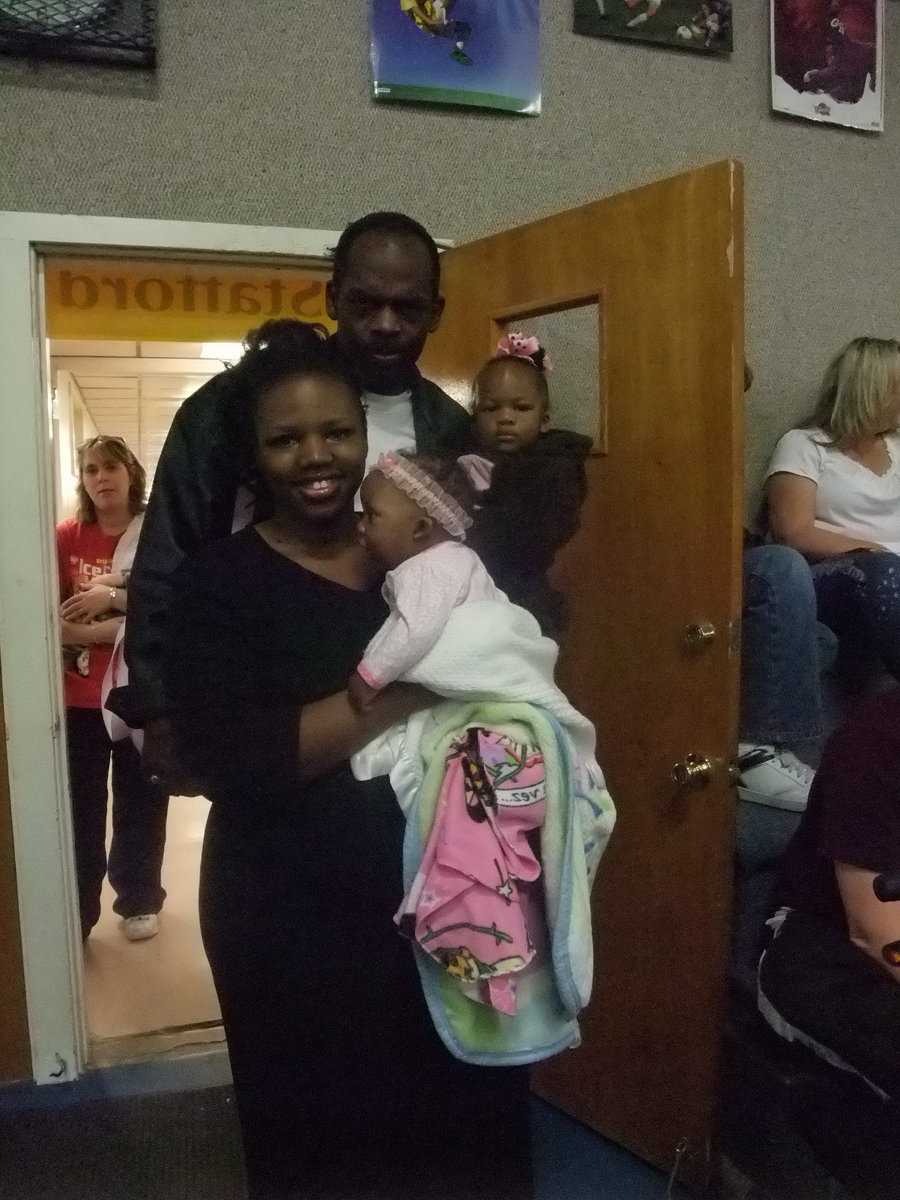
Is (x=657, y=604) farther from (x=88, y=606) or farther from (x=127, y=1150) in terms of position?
(x=88, y=606)

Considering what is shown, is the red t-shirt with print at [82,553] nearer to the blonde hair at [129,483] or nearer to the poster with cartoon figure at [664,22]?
the blonde hair at [129,483]

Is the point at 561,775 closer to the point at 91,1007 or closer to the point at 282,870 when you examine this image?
the point at 282,870

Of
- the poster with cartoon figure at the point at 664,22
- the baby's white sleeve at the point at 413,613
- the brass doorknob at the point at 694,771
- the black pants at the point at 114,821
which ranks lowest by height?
the black pants at the point at 114,821

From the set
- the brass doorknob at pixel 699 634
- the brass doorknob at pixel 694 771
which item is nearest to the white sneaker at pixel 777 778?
the brass doorknob at pixel 694 771

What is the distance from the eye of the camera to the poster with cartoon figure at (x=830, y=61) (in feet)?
6.91

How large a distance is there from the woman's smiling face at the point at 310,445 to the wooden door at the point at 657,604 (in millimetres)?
676

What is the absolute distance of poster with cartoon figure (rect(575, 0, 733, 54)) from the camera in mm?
1966

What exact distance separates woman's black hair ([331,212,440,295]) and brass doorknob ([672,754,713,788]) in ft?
2.79

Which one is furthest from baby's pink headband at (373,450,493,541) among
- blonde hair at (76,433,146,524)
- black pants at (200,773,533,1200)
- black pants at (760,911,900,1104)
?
blonde hair at (76,433,146,524)

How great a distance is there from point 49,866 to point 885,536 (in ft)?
6.28

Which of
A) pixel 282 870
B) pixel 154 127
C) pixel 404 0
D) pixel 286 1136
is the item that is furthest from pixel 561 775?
pixel 404 0

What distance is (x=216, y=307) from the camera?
7.27 ft

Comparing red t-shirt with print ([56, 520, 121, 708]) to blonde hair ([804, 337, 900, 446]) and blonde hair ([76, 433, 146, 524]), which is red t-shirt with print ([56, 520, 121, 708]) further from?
blonde hair ([804, 337, 900, 446])

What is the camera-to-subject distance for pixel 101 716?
2.46 metres
